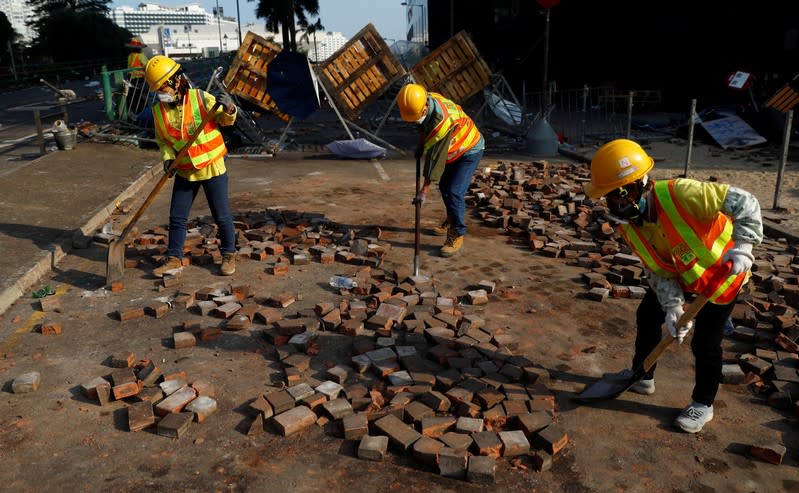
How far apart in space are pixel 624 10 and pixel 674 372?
54.7ft

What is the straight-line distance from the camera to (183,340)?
14.0 ft

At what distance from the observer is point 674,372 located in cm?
395

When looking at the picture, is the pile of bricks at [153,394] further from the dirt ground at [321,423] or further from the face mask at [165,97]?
the face mask at [165,97]

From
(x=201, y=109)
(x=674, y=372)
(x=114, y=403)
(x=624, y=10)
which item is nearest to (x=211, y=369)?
(x=114, y=403)

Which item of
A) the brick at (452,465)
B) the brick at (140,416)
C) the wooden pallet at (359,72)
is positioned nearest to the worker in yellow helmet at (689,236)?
the brick at (452,465)

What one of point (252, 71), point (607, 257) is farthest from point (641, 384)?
point (252, 71)

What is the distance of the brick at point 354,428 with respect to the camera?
3.25 m

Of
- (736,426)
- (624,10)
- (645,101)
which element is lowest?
(736,426)

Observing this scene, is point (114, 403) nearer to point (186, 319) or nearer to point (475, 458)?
point (186, 319)

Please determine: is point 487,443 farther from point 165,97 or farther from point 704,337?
point 165,97

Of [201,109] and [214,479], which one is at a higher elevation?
[201,109]

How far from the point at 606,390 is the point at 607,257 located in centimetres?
260

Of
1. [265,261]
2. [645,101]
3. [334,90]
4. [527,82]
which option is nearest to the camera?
[265,261]

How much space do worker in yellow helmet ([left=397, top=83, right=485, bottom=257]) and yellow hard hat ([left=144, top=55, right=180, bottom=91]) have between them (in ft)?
6.60
